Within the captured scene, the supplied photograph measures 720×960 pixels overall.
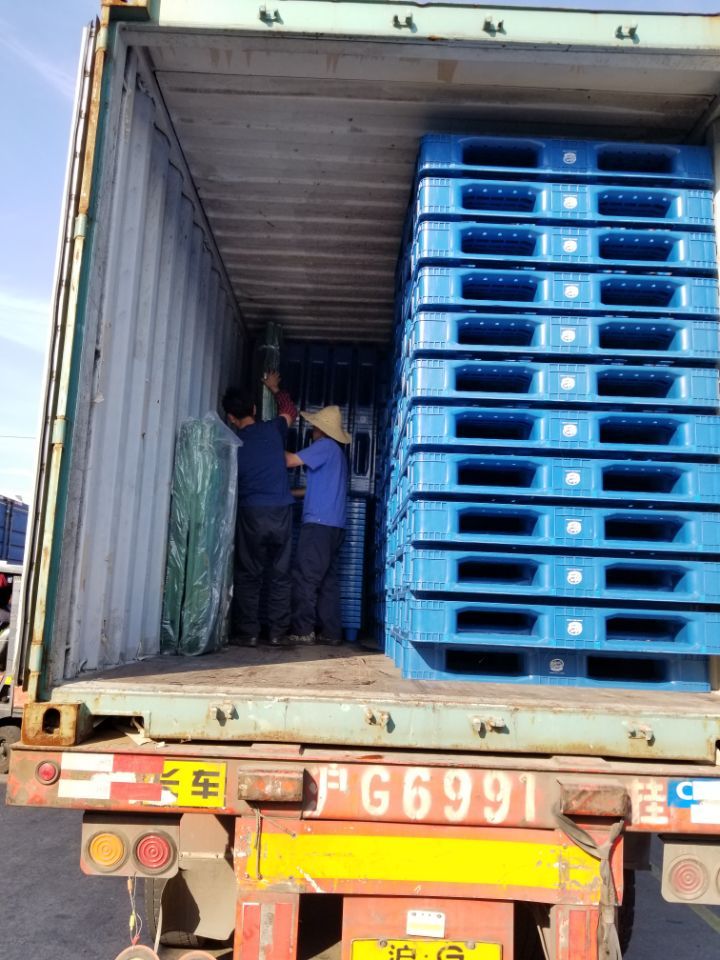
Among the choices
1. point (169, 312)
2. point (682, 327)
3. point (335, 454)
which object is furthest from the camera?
point (335, 454)

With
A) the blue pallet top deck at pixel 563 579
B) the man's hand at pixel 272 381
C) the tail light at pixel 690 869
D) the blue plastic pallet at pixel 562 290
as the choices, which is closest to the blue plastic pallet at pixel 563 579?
the blue pallet top deck at pixel 563 579

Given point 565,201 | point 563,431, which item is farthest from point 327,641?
point 565,201

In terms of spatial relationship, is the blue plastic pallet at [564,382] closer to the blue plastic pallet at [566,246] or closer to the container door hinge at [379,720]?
the blue plastic pallet at [566,246]

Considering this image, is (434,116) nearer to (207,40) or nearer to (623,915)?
(207,40)

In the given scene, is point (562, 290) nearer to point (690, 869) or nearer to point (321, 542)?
point (690, 869)

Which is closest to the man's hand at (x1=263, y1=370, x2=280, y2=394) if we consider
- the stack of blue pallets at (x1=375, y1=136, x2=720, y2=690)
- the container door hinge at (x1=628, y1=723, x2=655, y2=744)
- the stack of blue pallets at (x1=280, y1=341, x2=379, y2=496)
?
the stack of blue pallets at (x1=280, y1=341, x2=379, y2=496)

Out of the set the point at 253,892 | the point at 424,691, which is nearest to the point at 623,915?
the point at 424,691

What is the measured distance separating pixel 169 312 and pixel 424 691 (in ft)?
8.27

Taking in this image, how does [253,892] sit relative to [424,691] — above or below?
below

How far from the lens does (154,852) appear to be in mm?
2199

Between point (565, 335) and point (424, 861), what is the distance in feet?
6.71

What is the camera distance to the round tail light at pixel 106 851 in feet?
7.18

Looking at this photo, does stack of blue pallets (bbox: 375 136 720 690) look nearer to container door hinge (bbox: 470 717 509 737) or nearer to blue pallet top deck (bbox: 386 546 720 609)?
blue pallet top deck (bbox: 386 546 720 609)

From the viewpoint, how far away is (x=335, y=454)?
16.6ft
